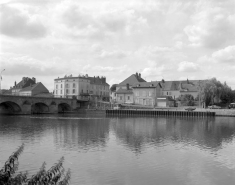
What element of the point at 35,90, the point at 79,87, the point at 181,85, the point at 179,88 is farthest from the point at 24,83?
the point at 181,85

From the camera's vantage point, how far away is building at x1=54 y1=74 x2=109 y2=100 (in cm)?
9589

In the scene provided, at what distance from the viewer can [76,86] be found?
96.0 metres

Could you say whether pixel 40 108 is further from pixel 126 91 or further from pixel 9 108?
pixel 126 91

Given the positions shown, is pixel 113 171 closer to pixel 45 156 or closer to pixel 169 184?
pixel 169 184

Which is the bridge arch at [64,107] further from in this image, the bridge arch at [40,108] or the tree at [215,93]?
the tree at [215,93]

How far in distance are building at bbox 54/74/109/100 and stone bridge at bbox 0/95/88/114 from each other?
9606 mm

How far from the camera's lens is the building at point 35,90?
93450 millimetres

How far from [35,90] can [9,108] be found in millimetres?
30850

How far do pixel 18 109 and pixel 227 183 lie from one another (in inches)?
2230

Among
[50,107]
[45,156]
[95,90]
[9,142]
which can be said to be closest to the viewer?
[45,156]

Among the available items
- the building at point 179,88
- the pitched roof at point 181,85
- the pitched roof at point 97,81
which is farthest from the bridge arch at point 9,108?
the pitched roof at point 181,85

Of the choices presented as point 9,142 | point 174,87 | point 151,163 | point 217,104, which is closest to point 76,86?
point 174,87

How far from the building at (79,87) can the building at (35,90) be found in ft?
16.6

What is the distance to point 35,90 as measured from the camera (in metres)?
94.4
